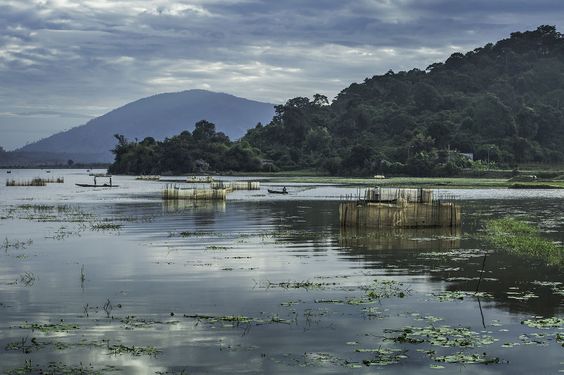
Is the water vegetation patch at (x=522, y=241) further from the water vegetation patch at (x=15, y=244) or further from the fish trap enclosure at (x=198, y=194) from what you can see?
the fish trap enclosure at (x=198, y=194)

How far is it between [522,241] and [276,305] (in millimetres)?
24606

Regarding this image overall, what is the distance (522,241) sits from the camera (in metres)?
45.8

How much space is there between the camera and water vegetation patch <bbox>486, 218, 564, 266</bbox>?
131 ft

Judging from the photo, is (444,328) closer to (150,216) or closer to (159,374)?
(159,374)

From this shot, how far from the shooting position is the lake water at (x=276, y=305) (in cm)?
1933

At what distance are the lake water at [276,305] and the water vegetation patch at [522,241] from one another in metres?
1.34

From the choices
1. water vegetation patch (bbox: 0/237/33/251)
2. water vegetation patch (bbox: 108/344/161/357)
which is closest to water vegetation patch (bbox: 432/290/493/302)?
water vegetation patch (bbox: 108/344/161/357)

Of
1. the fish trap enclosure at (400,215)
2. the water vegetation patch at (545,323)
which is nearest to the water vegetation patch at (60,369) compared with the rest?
the water vegetation patch at (545,323)

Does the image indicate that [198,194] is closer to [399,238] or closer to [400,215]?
[400,215]

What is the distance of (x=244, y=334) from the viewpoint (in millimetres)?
22219

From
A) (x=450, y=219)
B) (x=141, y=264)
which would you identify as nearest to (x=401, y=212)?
(x=450, y=219)

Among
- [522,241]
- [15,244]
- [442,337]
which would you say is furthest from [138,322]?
[522,241]

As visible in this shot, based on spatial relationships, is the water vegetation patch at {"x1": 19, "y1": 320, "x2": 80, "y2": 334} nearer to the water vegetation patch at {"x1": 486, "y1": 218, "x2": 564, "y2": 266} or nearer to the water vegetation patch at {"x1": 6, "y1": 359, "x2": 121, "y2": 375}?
the water vegetation patch at {"x1": 6, "y1": 359, "x2": 121, "y2": 375}

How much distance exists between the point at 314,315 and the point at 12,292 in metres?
12.9
